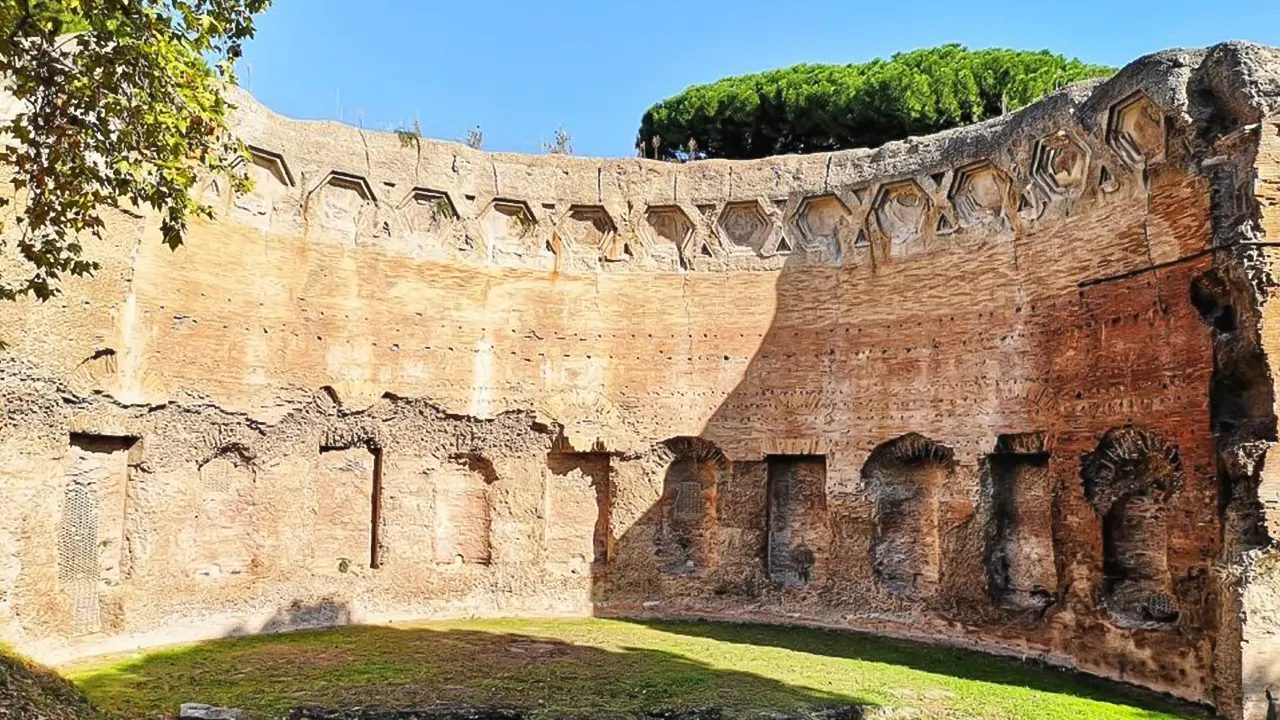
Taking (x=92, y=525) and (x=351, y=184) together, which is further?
(x=351, y=184)

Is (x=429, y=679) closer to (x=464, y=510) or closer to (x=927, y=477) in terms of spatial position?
(x=464, y=510)

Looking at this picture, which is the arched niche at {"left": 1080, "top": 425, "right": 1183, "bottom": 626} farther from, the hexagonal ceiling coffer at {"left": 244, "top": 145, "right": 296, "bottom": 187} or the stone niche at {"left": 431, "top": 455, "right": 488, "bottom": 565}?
the hexagonal ceiling coffer at {"left": 244, "top": 145, "right": 296, "bottom": 187}

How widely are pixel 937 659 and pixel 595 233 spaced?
7169 millimetres

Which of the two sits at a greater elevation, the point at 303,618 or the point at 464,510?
the point at 464,510

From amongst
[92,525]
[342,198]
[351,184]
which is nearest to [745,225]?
[351,184]

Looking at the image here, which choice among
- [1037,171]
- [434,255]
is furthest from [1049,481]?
[434,255]

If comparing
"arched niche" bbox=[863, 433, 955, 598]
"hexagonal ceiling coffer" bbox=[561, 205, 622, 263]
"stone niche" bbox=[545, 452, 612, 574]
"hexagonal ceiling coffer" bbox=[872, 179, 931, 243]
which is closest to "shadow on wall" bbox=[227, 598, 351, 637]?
"stone niche" bbox=[545, 452, 612, 574]

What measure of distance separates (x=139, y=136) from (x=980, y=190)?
31.3ft

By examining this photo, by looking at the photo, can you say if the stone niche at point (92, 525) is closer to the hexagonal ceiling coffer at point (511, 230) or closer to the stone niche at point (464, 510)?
the stone niche at point (464, 510)

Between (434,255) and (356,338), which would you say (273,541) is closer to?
(356,338)

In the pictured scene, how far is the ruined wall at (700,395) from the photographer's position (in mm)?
9727

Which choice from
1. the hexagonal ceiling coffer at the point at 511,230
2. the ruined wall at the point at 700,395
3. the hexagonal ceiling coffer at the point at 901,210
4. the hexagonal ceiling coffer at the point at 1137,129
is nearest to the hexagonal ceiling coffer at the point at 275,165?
the ruined wall at the point at 700,395

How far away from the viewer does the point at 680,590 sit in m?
14.3

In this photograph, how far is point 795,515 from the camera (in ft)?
46.8
